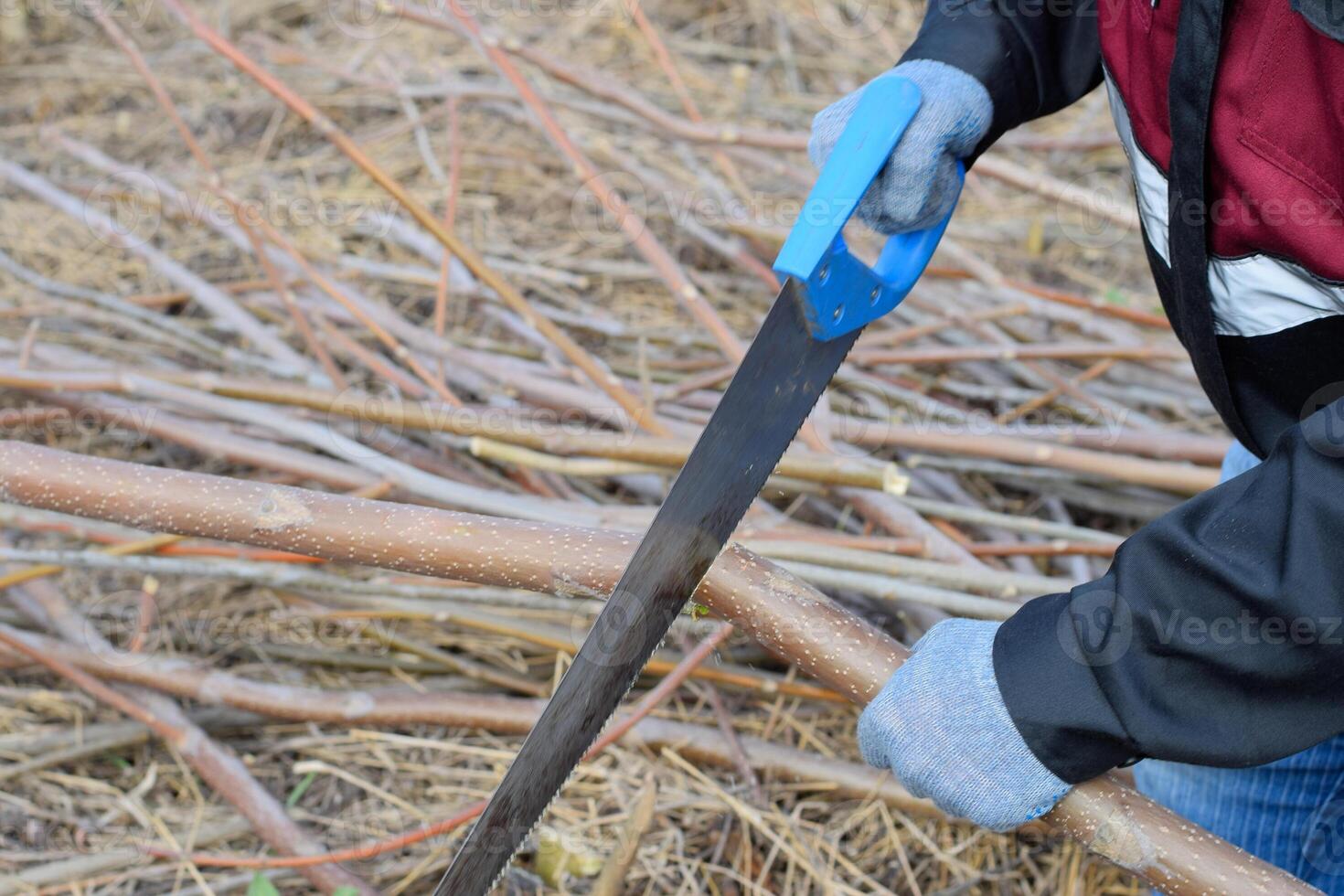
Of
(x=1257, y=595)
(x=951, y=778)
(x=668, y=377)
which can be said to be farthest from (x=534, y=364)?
(x=1257, y=595)

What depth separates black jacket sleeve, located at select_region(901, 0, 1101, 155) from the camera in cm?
140

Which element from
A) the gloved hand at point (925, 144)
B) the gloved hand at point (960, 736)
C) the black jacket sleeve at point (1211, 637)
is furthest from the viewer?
the gloved hand at point (925, 144)

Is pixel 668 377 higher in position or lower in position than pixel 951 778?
lower

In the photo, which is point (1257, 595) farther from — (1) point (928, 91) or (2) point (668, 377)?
(2) point (668, 377)

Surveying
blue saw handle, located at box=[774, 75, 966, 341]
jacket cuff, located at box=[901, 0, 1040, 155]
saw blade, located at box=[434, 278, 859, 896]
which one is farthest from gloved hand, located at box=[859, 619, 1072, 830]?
jacket cuff, located at box=[901, 0, 1040, 155]

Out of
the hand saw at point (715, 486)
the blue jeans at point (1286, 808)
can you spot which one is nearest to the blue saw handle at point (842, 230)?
the hand saw at point (715, 486)

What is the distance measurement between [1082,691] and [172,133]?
12.1 ft

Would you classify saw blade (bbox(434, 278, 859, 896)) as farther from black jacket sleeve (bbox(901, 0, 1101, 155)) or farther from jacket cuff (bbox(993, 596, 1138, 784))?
black jacket sleeve (bbox(901, 0, 1101, 155))

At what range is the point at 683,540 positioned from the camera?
1.19 meters

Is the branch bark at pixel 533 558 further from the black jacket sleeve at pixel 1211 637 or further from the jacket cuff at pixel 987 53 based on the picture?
the jacket cuff at pixel 987 53

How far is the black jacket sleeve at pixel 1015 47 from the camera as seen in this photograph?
55.1 inches

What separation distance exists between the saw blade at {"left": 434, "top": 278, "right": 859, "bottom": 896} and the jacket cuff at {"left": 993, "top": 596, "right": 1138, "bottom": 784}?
33 centimetres

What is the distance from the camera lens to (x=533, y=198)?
338 cm

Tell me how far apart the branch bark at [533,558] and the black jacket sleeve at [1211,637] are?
0.08 metres
